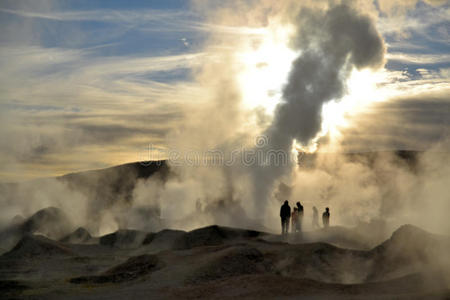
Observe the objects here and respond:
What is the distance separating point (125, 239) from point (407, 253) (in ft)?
65.8

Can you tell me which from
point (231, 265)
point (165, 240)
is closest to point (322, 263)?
point (231, 265)

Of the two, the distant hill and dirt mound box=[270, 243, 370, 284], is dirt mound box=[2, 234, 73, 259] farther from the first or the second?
the distant hill

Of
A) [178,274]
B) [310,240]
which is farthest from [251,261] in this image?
[310,240]

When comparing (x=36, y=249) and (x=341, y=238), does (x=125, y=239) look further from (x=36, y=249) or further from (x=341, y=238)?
(x=341, y=238)

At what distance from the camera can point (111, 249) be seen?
32.3m

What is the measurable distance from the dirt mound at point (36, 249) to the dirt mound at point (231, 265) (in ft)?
38.1

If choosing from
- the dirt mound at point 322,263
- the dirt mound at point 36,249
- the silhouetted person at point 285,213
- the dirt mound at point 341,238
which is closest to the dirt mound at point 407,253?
the dirt mound at point 322,263

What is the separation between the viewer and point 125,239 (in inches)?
1314

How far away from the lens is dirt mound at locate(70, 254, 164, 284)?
18.9 m

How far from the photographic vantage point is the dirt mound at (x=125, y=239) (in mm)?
32606

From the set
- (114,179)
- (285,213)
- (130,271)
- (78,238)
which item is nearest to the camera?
(130,271)

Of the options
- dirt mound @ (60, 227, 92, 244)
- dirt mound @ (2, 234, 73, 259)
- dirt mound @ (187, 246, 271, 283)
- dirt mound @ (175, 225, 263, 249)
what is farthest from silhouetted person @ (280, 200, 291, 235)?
dirt mound @ (60, 227, 92, 244)

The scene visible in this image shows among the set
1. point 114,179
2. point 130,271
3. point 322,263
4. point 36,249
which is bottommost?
point 36,249

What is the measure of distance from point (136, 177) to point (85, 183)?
11.7m
